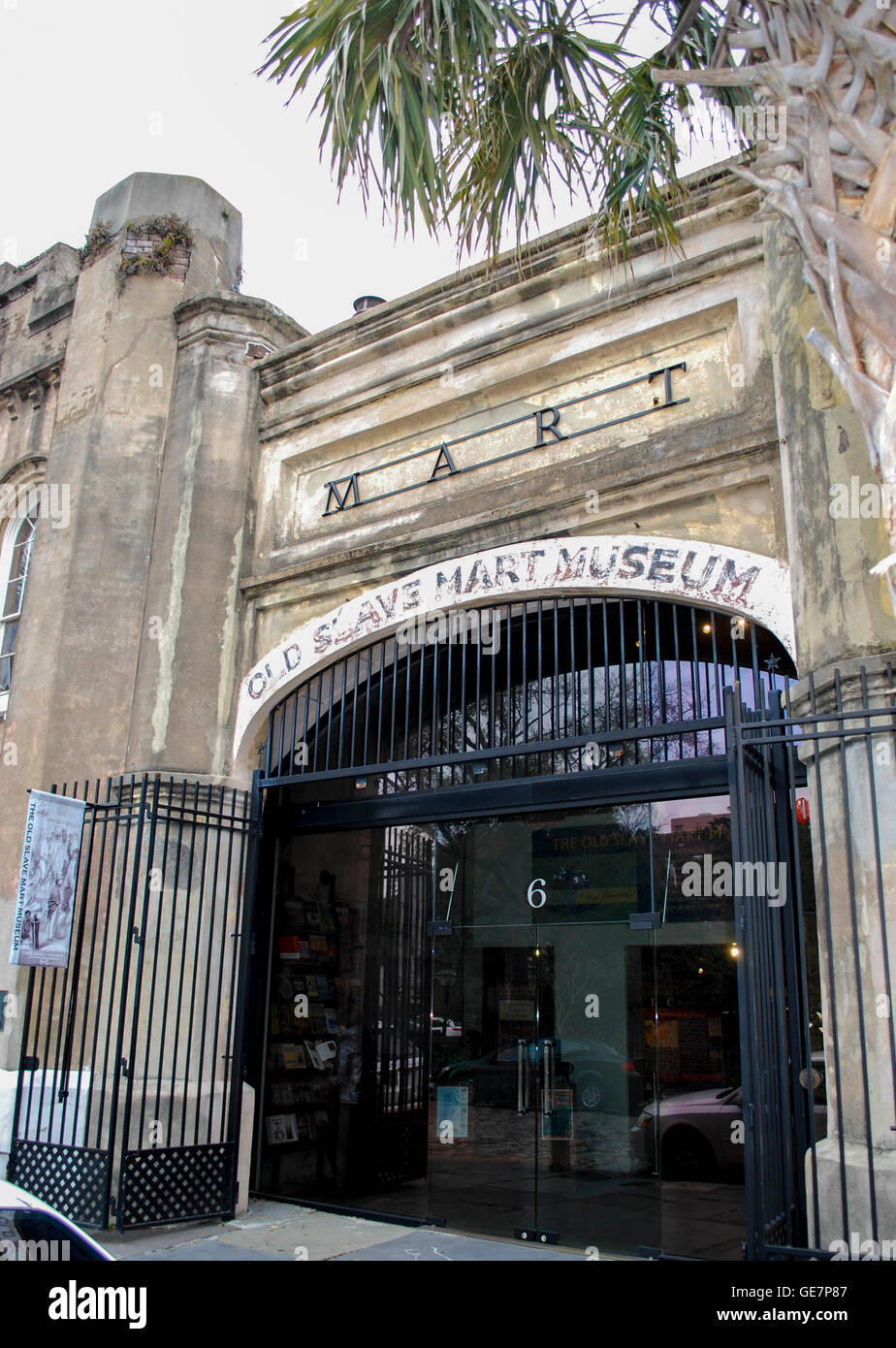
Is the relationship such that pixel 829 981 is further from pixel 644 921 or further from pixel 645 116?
pixel 645 116

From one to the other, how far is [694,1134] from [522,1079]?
1.37 m

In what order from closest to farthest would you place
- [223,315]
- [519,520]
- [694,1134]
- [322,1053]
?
[694,1134] → [519,520] → [322,1053] → [223,315]

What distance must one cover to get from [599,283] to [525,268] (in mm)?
668

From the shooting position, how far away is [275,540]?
10008mm

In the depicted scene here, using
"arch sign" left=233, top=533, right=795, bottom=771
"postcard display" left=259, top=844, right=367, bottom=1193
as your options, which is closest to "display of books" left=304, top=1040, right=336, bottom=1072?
"postcard display" left=259, top=844, right=367, bottom=1193

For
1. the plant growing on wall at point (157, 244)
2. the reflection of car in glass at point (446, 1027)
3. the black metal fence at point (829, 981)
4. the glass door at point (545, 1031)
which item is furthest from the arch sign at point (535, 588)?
the plant growing on wall at point (157, 244)

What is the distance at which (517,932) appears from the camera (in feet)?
26.5

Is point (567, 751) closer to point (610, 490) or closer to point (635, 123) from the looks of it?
point (610, 490)

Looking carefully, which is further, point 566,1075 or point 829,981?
point 566,1075

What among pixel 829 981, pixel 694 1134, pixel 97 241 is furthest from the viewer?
pixel 97 241

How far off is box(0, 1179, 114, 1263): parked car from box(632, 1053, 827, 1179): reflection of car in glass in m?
4.09

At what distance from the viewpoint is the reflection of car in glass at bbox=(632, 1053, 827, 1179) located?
6.82m

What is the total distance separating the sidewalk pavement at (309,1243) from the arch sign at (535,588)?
11.9 ft

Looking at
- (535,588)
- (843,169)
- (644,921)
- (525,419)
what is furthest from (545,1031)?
(843,169)
